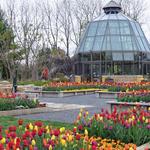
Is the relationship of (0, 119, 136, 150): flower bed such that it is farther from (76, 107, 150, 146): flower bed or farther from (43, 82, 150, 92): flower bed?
(43, 82, 150, 92): flower bed

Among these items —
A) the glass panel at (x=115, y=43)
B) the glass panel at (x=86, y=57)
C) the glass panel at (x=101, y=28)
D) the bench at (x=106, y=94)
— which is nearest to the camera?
the bench at (x=106, y=94)

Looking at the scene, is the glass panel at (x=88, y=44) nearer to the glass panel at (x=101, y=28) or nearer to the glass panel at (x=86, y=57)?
the glass panel at (x=86, y=57)

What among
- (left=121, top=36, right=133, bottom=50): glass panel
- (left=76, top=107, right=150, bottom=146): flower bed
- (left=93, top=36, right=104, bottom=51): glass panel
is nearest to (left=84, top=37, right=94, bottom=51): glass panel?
(left=93, top=36, right=104, bottom=51): glass panel

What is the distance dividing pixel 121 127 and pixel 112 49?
95.5 feet

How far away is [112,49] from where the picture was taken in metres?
35.6

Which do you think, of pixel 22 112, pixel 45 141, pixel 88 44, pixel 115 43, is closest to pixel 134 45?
pixel 115 43

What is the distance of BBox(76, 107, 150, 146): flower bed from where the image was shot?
6629 millimetres

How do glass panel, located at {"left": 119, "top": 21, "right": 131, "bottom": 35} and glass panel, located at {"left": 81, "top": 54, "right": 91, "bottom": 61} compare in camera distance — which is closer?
glass panel, located at {"left": 81, "top": 54, "right": 91, "bottom": 61}

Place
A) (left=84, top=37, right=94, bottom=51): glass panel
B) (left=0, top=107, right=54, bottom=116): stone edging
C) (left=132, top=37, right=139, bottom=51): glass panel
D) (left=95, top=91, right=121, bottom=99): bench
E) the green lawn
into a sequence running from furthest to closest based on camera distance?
(left=84, top=37, right=94, bottom=51): glass panel
(left=132, top=37, right=139, bottom=51): glass panel
(left=95, top=91, right=121, bottom=99): bench
(left=0, top=107, right=54, bottom=116): stone edging
the green lawn

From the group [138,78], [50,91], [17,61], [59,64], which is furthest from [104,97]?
[59,64]

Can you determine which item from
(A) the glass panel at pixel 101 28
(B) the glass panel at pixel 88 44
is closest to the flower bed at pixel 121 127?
(B) the glass panel at pixel 88 44

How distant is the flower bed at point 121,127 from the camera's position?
663 cm

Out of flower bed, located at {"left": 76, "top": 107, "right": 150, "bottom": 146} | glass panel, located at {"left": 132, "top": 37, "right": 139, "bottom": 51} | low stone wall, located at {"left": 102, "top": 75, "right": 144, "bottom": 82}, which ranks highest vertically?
glass panel, located at {"left": 132, "top": 37, "right": 139, "bottom": 51}

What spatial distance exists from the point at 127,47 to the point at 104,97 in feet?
51.0
